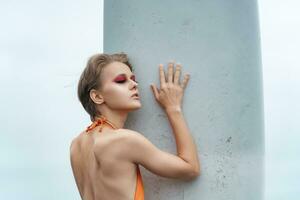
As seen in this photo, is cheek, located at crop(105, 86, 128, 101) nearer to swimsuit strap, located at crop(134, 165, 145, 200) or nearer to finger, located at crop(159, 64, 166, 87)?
finger, located at crop(159, 64, 166, 87)

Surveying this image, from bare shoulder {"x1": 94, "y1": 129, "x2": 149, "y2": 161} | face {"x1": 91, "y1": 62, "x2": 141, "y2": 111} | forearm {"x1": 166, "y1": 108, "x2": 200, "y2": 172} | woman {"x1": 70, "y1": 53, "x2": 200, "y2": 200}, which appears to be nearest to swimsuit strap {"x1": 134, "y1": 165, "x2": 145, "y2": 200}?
woman {"x1": 70, "y1": 53, "x2": 200, "y2": 200}

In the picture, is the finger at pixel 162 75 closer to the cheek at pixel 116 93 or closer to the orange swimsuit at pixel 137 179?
the cheek at pixel 116 93

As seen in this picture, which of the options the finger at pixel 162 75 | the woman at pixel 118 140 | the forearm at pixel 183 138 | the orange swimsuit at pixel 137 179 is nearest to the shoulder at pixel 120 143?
the woman at pixel 118 140

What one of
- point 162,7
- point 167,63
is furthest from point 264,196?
point 162,7

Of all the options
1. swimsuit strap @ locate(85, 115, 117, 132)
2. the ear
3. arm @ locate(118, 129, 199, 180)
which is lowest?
arm @ locate(118, 129, 199, 180)

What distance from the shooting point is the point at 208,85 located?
15.1ft

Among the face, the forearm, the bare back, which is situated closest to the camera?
the bare back

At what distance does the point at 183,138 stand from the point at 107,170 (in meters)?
0.52

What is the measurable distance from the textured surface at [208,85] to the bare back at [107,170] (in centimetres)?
27

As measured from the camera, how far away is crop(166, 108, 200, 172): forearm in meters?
4.38

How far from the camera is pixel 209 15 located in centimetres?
465

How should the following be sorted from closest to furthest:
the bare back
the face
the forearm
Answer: the bare back < the forearm < the face

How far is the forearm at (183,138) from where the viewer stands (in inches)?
172

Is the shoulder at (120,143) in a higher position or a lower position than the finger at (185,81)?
lower
